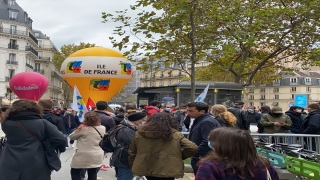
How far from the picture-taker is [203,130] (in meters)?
5.15

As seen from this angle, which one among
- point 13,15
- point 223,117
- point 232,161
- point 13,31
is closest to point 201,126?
point 223,117

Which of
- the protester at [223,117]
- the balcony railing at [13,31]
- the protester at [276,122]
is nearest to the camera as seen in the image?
the protester at [223,117]

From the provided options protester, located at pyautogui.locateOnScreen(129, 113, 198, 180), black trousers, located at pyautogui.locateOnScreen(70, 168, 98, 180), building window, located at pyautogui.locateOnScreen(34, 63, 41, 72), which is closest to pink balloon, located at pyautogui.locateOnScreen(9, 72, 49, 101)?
black trousers, located at pyautogui.locateOnScreen(70, 168, 98, 180)

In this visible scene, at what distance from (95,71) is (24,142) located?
13642 millimetres

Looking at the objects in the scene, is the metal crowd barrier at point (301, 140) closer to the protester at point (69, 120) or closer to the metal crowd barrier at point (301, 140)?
the metal crowd barrier at point (301, 140)

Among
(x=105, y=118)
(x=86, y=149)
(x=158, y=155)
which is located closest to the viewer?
(x=158, y=155)

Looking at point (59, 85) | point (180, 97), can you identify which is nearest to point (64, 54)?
point (59, 85)

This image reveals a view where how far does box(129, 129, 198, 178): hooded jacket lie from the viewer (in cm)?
430

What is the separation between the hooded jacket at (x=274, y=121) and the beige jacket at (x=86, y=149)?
462 cm

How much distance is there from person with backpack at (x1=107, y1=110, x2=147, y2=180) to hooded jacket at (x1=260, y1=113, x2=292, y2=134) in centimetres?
482

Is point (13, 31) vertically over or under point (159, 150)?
over

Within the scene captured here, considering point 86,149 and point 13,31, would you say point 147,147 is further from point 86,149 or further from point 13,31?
point 13,31

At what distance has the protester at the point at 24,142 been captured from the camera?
4.52 m

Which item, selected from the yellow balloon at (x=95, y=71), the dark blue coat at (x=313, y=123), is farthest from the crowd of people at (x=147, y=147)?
the yellow balloon at (x=95, y=71)
